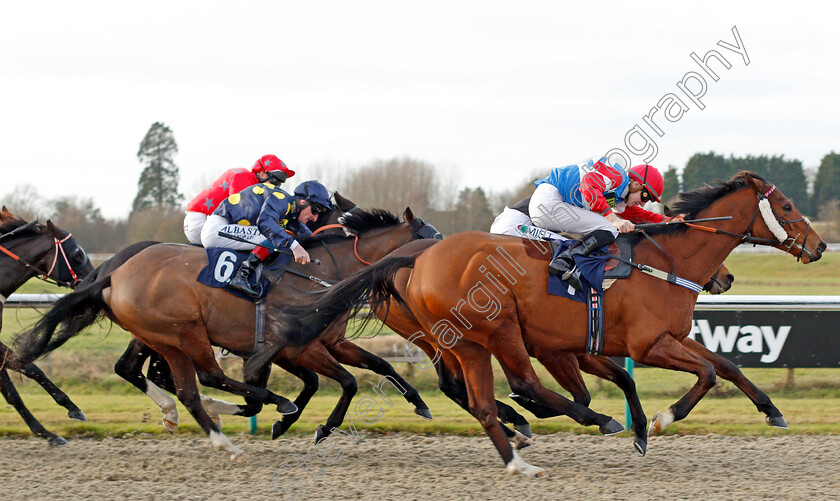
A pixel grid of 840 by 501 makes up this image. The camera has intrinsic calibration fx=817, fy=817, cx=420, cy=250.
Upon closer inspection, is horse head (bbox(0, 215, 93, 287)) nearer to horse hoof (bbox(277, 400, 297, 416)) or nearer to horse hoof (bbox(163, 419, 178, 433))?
horse hoof (bbox(163, 419, 178, 433))

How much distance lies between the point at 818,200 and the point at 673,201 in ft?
103

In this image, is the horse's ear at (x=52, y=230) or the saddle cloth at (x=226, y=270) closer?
the saddle cloth at (x=226, y=270)

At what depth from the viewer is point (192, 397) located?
521cm

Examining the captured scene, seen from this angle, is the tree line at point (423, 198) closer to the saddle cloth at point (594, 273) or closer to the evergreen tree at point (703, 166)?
the evergreen tree at point (703, 166)

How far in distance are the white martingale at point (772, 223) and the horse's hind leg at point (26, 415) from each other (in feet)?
15.7

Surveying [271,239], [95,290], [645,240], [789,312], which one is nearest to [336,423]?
[271,239]

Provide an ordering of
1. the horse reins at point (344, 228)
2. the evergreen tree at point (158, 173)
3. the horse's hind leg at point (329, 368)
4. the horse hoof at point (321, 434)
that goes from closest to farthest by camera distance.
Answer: the horse's hind leg at point (329, 368)
the horse hoof at point (321, 434)
the horse reins at point (344, 228)
the evergreen tree at point (158, 173)

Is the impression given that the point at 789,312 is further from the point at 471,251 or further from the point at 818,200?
the point at 818,200

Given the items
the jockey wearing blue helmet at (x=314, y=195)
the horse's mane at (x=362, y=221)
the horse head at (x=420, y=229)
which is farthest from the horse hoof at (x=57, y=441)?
the horse head at (x=420, y=229)

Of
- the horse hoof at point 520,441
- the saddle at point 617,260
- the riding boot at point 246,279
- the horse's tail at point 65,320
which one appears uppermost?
the saddle at point 617,260

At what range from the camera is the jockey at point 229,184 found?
5.98 metres

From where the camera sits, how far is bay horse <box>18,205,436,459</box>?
5.18 m

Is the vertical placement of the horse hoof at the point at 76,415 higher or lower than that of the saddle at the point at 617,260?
lower

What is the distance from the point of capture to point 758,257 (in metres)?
27.0
